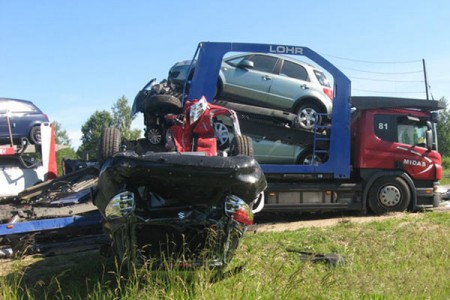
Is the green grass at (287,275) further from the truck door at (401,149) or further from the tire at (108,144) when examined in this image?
the truck door at (401,149)

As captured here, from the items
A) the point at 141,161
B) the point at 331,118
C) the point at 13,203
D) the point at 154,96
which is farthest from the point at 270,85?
the point at 141,161

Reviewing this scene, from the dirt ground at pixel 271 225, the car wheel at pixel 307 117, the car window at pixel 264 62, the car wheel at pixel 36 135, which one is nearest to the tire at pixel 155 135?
the dirt ground at pixel 271 225

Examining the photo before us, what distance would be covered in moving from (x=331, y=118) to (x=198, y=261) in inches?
260

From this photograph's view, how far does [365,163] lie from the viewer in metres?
10.4

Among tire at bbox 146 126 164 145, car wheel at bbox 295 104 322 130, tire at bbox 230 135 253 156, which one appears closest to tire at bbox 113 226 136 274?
tire at bbox 230 135 253 156

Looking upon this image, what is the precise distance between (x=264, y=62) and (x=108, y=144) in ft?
13.8

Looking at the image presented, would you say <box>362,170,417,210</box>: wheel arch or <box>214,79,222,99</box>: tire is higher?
<box>214,79,222,99</box>: tire

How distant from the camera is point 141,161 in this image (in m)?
4.34

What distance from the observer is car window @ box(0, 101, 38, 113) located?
32.2 ft

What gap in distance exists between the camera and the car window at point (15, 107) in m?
9.80

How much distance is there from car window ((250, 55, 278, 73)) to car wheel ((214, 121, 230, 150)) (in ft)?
6.74

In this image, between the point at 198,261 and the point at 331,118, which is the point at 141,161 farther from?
the point at 331,118

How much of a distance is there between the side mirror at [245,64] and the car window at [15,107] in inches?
175

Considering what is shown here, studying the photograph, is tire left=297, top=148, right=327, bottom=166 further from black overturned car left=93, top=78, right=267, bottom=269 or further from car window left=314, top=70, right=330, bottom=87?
black overturned car left=93, top=78, right=267, bottom=269
